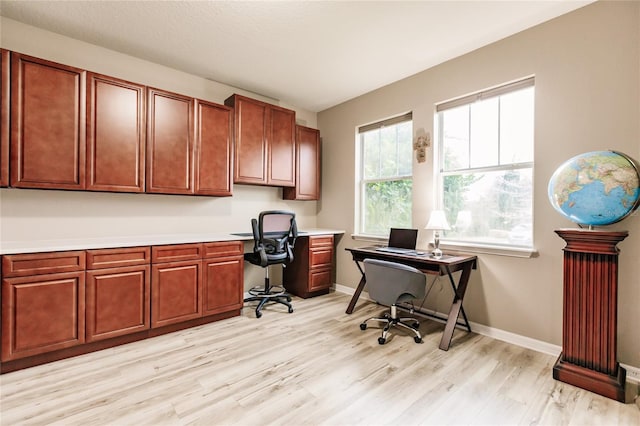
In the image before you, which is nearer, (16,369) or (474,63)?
(16,369)

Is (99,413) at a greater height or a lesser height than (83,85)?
lesser

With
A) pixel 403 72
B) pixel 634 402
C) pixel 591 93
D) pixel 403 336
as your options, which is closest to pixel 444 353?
pixel 403 336

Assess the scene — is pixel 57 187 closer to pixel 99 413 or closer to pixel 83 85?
pixel 83 85

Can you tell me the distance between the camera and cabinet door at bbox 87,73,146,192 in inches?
105

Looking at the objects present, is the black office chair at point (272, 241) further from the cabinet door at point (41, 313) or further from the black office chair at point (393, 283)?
the cabinet door at point (41, 313)

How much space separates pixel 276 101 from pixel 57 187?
2.86m

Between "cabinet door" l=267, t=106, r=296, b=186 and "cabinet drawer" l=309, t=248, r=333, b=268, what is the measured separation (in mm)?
1023

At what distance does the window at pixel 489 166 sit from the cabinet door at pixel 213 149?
245 cm

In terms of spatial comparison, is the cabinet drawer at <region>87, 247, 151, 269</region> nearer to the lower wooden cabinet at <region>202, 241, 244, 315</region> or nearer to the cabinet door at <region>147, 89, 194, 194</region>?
the lower wooden cabinet at <region>202, 241, 244, 315</region>

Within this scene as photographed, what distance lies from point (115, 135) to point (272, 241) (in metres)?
1.83

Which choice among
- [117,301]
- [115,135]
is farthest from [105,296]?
[115,135]

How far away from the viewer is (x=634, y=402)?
189cm

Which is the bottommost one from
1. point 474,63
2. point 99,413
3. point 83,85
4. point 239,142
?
point 99,413

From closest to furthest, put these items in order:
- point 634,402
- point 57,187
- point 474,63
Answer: point 634,402 → point 57,187 → point 474,63
